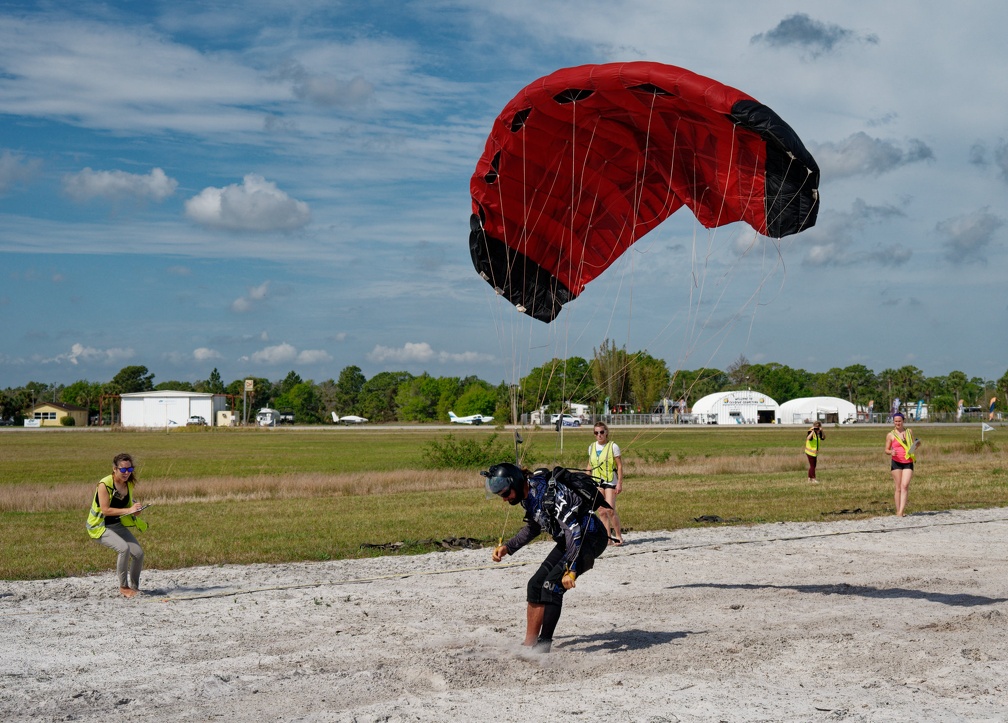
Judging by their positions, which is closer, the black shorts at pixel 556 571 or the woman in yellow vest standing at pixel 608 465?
the black shorts at pixel 556 571

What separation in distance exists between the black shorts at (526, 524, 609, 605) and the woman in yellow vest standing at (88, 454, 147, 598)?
4.87 m

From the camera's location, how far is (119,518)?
1048 cm

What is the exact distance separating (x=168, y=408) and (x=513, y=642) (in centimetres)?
11834

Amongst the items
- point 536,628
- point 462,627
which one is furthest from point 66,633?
point 536,628

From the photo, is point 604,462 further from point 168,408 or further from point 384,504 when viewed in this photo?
point 168,408

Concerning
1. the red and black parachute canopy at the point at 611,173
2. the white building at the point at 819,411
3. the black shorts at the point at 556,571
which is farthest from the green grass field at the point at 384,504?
the white building at the point at 819,411

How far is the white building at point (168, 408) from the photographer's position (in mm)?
117750

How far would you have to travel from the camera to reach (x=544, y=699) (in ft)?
22.2

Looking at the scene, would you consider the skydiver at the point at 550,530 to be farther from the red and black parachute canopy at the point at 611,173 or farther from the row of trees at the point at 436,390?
the row of trees at the point at 436,390

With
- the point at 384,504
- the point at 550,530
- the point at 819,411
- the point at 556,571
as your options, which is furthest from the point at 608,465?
the point at 819,411

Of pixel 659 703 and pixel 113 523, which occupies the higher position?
pixel 113 523

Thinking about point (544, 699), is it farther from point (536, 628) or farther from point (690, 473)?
point (690, 473)

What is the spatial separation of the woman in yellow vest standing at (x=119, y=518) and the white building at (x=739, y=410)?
4646 inches

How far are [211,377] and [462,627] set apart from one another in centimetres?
18631
